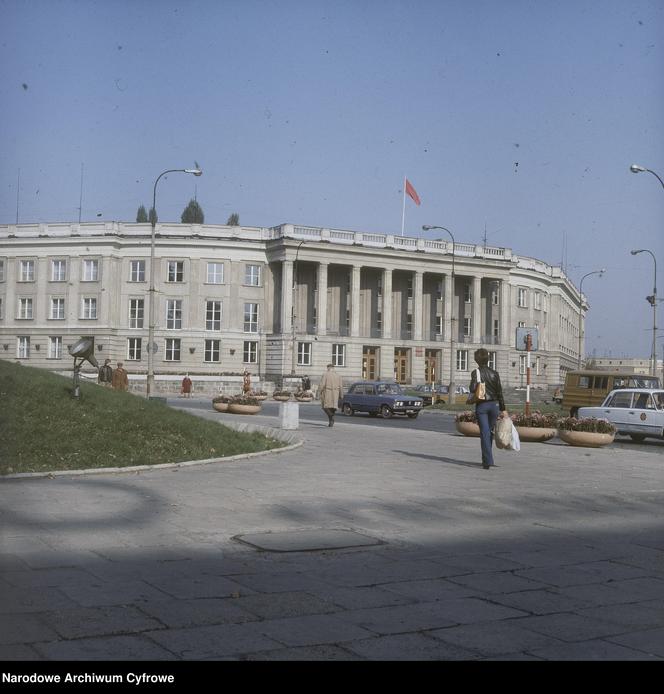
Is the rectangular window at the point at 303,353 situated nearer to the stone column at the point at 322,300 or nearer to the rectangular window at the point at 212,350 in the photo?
the stone column at the point at 322,300

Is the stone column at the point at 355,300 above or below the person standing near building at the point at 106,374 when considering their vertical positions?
above

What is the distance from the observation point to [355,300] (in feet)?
279

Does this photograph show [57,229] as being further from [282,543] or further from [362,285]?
[282,543]

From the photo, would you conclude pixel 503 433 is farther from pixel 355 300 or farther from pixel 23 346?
pixel 355 300

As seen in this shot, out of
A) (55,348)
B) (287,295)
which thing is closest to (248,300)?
(287,295)

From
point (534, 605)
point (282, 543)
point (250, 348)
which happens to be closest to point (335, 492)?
point (282, 543)

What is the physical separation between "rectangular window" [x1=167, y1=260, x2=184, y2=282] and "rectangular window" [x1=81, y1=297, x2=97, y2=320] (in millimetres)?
7194

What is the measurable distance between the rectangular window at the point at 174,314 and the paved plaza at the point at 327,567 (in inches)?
2770

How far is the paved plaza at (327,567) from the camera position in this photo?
479 cm

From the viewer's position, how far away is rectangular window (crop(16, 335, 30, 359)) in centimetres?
7625

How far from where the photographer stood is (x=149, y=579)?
6.21 meters

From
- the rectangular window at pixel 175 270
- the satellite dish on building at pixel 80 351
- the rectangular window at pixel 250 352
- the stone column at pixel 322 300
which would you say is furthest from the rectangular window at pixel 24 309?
the satellite dish on building at pixel 80 351

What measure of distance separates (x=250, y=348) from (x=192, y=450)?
68.9 meters

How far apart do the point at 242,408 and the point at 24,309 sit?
1952 inches
